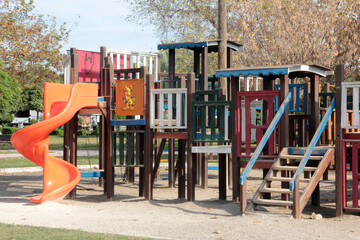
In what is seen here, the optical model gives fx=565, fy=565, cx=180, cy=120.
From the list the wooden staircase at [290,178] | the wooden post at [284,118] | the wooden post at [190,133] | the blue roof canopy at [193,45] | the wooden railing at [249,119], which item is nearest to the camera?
the wooden staircase at [290,178]

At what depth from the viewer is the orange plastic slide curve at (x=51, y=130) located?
12.4 m

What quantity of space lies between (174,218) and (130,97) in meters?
4.01

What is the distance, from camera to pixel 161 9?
32.6 meters

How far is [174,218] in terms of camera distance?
1023cm

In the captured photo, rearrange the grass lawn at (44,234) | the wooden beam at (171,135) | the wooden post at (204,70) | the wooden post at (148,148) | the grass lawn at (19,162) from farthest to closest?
the grass lawn at (19,162)
the wooden post at (204,70)
the wooden post at (148,148)
the wooden beam at (171,135)
the grass lawn at (44,234)

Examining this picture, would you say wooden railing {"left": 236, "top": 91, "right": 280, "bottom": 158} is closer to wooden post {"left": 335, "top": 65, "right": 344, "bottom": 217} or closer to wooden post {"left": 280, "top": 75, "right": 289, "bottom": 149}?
wooden post {"left": 280, "top": 75, "right": 289, "bottom": 149}

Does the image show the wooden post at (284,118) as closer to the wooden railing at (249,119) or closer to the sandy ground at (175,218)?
the wooden railing at (249,119)

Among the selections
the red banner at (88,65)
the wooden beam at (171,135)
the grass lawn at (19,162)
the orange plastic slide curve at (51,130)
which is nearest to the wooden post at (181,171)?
the wooden beam at (171,135)

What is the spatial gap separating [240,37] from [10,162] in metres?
12.5

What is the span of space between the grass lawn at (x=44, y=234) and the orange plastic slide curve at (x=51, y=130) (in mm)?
3155

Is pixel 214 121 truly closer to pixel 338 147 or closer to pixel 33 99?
pixel 338 147

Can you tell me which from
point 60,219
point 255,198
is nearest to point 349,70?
point 255,198

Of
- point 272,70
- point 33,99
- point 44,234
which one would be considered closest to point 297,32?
point 272,70

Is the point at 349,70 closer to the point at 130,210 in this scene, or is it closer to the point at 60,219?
the point at 130,210
